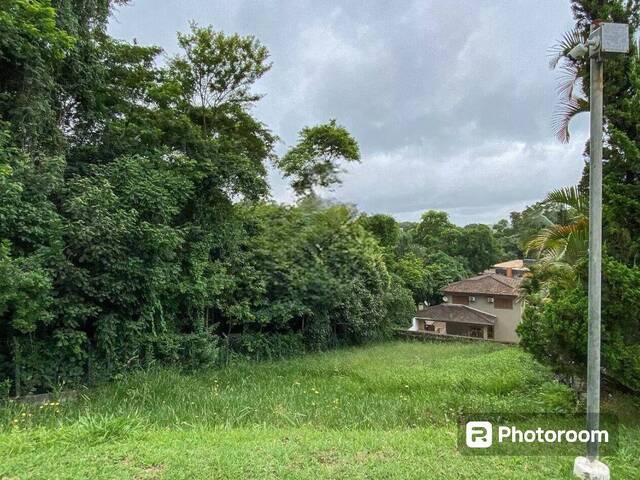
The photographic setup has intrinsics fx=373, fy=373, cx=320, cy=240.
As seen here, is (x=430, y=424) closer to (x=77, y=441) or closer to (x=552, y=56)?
(x=77, y=441)

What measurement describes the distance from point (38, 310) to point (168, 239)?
2094 mm

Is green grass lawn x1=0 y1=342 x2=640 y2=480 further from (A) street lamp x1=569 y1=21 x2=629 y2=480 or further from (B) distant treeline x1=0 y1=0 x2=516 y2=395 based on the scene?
(B) distant treeline x1=0 y1=0 x2=516 y2=395

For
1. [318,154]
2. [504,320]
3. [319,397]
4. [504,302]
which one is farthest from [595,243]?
[504,320]

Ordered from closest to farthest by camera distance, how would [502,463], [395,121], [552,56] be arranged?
[502,463]
[552,56]
[395,121]

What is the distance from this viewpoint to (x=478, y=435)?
3324 millimetres

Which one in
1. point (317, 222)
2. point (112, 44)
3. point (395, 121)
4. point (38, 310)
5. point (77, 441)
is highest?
point (112, 44)

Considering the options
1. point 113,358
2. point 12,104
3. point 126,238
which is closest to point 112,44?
point 12,104

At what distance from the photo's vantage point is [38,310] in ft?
17.9

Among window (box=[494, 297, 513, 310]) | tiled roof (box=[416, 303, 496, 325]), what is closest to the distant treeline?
tiled roof (box=[416, 303, 496, 325])

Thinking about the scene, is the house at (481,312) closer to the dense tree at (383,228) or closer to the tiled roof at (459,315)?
the tiled roof at (459,315)

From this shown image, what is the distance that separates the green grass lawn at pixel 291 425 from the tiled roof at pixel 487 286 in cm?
1112

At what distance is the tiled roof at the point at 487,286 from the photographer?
18.4 m

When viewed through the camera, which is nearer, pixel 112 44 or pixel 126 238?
pixel 126 238

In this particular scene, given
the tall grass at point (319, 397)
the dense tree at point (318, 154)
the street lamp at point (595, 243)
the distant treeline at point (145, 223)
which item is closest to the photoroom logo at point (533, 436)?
the street lamp at point (595, 243)
